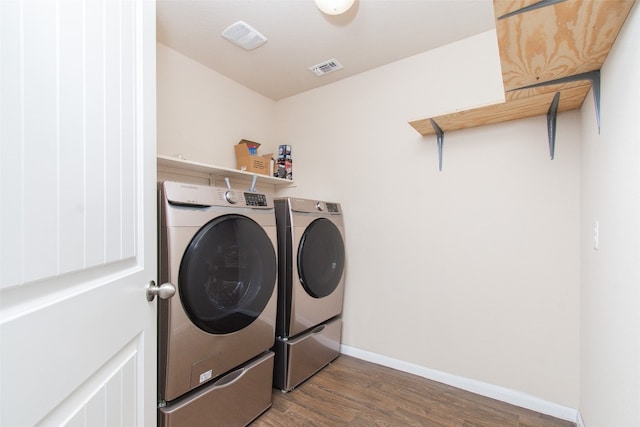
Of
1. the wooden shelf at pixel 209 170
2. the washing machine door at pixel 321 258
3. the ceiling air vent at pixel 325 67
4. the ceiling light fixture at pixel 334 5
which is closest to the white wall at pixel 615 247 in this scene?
the ceiling light fixture at pixel 334 5

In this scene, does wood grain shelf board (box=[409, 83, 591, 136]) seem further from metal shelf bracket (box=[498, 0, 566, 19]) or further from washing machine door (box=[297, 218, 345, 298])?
→ washing machine door (box=[297, 218, 345, 298])

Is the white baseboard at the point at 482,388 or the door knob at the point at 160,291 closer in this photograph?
the door knob at the point at 160,291

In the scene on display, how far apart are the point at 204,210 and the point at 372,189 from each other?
139 centimetres

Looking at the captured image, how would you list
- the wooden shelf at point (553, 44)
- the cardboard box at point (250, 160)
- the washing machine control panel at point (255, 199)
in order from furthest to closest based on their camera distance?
the cardboard box at point (250, 160), the washing machine control panel at point (255, 199), the wooden shelf at point (553, 44)

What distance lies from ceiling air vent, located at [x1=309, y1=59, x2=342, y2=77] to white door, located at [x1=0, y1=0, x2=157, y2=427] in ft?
5.37

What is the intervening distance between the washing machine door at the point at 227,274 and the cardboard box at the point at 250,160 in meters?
0.90

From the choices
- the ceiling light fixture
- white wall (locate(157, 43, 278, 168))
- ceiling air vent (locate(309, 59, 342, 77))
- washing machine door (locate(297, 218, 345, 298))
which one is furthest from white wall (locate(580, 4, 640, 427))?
white wall (locate(157, 43, 278, 168))

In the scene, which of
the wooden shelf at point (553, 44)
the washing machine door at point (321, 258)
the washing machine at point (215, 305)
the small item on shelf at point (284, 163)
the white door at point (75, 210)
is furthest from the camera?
the small item on shelf at point (284, 163)

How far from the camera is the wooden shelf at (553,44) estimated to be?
928 millimetres

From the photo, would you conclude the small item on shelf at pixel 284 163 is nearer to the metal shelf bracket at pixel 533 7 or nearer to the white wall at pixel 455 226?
the white wall at pixel 455 226

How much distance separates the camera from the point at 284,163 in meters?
2.75

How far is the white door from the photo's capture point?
41 centimetres

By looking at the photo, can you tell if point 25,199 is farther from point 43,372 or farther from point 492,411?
point 492,411

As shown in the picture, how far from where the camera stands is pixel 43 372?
1.52 ft
